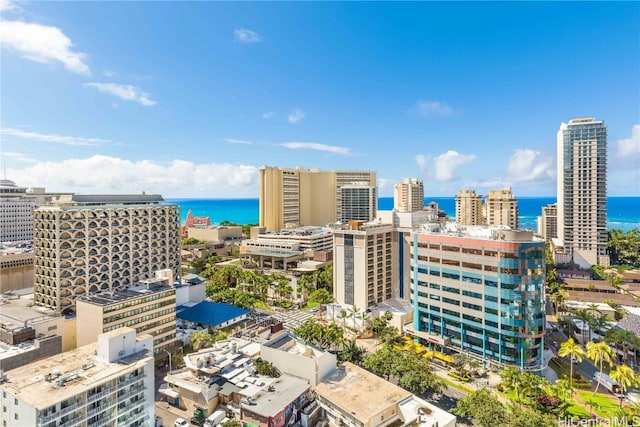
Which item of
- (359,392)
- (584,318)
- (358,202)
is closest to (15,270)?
(359,392)

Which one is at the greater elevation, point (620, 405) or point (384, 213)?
point (384, 213)

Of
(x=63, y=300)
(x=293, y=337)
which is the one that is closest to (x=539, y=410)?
(x=293, y=337)

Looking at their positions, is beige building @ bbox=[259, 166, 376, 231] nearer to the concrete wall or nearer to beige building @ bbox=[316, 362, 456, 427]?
the concrete wall

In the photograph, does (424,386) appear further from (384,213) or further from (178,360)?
(384,213)

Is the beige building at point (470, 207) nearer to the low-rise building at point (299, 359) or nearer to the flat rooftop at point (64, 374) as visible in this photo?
the low-rise building at point (299, 359)

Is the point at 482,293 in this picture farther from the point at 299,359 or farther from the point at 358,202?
the point at 358,202

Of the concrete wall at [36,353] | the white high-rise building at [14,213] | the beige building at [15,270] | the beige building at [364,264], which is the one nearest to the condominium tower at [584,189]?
the beige building at [364,264]
